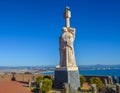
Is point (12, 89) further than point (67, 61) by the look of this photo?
No

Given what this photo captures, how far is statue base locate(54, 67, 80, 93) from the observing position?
27656 mm

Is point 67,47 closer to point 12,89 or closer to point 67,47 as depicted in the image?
point 67,47

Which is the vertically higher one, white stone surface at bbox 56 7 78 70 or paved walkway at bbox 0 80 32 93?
white stone surface at bbox 56 7 78 70

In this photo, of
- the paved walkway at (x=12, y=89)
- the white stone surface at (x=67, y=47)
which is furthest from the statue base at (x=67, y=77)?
the paved walkway at (x=12, y=89)

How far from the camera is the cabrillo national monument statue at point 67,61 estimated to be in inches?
1100

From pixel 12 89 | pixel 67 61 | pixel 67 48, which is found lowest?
pixel 12 89

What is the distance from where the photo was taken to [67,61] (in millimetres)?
28703

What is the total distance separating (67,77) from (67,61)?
2.02 m

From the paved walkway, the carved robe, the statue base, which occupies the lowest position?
the paved walkway

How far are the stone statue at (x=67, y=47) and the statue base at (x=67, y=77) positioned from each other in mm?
687

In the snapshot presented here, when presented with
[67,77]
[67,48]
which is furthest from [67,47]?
[67,77]

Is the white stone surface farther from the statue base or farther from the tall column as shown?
the statue base

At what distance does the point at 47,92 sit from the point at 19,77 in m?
19.8

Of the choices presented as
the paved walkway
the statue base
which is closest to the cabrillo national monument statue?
the statue base
